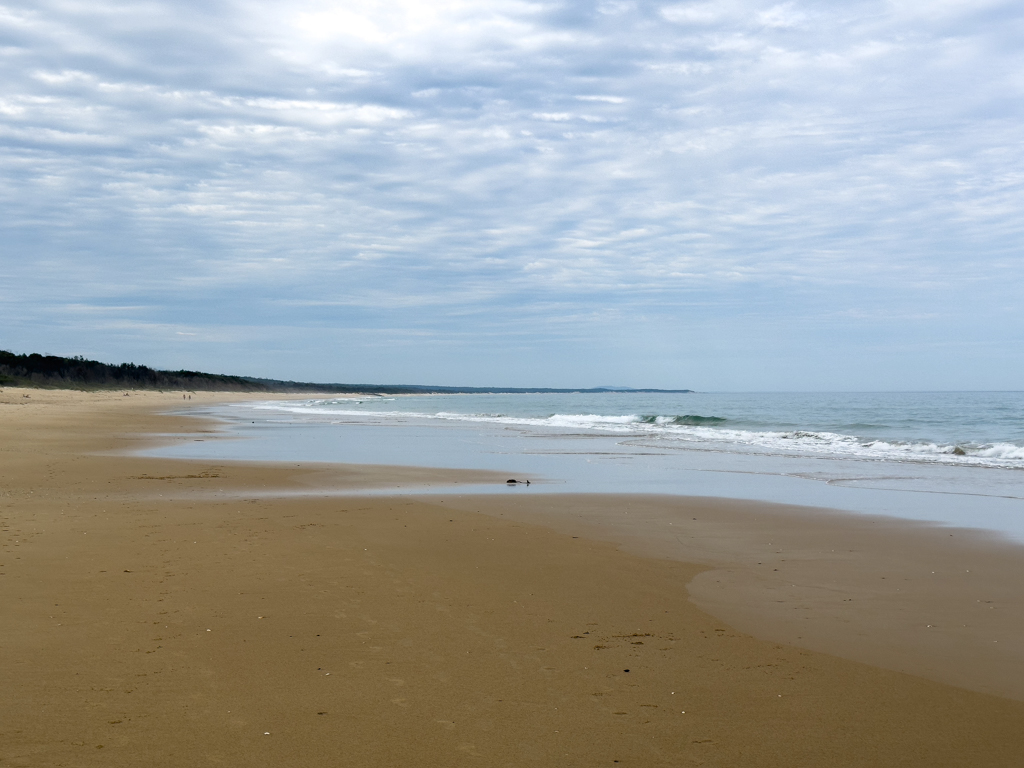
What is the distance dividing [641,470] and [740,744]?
13.7 metres

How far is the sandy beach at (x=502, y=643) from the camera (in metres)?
3.82

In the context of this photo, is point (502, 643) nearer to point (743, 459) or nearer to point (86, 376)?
point (743, 459)

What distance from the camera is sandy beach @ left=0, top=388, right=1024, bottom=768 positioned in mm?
3824

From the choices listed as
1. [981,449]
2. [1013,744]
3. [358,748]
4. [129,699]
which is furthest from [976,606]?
[981,449]

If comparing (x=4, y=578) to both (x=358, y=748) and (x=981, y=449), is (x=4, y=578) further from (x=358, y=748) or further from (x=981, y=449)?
(x=981, y=449)

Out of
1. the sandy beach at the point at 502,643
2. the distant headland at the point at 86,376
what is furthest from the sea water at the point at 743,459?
the distant headland at the point at 86,376

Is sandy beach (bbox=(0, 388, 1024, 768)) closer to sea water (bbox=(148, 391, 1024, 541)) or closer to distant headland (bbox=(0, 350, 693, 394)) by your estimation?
sea water (bbox=(148, 391, 1024, 541))

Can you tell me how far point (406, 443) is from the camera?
25.8m

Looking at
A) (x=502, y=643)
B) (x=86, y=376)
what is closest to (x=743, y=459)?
(x=502, y=643)

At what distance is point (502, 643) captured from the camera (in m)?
5.25

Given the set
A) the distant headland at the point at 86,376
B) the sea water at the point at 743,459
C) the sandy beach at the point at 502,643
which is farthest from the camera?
the distant headland at the point at 86,376

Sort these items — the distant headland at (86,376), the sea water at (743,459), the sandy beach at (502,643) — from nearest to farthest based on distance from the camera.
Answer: the sandy beach at (502,643) < the sea water at (743,459) < the distant headland at (86,376)

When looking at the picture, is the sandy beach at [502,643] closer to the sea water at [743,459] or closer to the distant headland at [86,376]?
the sea water at [743,459]

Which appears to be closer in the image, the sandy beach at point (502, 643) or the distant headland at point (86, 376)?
the sandy beach at point (502, 643)
